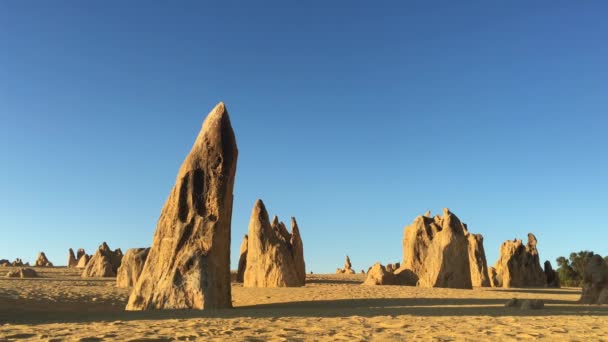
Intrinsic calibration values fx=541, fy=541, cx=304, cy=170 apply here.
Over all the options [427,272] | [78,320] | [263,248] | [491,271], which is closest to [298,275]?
[263,248]

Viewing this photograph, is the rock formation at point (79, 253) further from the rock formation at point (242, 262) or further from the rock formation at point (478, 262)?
the rock formation at point (478, 262)

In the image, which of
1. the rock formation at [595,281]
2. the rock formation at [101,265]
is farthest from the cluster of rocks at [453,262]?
the rock formation at [101,265]

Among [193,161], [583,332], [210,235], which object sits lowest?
[583,332]

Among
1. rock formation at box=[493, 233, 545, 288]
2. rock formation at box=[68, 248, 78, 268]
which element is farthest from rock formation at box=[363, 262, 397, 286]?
rock formation at box=[68, 248, 78, 268]

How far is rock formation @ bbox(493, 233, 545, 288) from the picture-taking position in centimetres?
3662

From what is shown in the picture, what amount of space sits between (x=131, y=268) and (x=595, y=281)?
58.2ft

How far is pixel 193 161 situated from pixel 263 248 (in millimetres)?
9184

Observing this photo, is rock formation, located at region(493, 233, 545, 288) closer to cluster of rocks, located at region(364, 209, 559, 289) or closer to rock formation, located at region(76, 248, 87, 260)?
cluster of rocks, located at region(364, 209, 559, 289)

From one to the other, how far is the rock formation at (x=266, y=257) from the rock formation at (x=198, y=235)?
8671 mm

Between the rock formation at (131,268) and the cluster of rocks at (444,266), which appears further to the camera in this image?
the cluster of rocks at (444,266)

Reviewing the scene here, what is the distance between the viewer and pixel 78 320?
9.93 m

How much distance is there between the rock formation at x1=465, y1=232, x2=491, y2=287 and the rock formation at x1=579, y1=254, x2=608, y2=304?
17783 mm

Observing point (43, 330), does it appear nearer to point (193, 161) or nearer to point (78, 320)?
point (78, 320)

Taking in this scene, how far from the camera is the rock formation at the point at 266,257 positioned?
22019 millimetres
